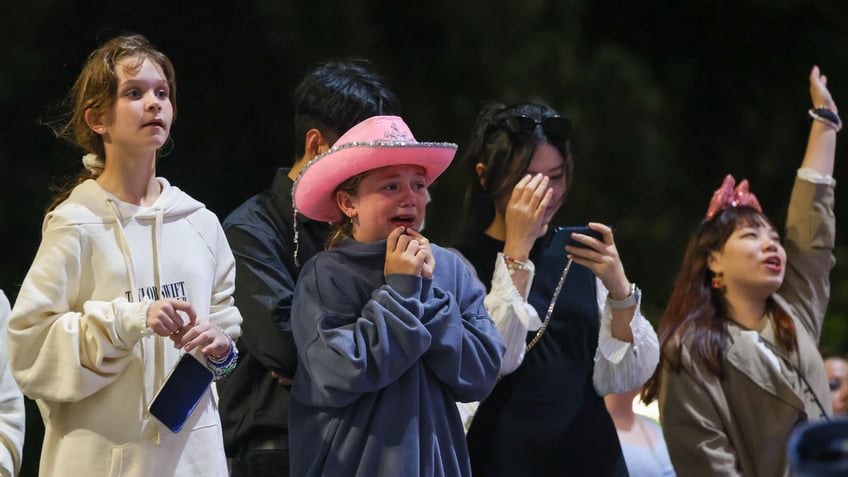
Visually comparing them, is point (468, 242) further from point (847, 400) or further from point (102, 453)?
point (847, 400)

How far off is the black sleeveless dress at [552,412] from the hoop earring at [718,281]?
2.56ft

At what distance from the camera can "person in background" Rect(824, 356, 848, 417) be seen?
4414 mm

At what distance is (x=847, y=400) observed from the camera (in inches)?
175

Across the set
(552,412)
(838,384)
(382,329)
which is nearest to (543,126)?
(552,412)

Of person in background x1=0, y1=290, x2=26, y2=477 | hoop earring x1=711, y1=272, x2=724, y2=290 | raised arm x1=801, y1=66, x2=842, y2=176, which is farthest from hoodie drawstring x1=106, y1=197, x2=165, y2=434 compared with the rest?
raised arm x1=801, y1=66, x2=842, y2=176

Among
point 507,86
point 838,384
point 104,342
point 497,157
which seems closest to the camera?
point 104,342

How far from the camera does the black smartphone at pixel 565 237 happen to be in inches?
122

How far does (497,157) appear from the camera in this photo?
10.6ft

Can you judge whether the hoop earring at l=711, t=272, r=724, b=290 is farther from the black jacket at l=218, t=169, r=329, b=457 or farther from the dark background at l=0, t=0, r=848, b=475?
the black jacket at l=218, t=169, r=329, b=457

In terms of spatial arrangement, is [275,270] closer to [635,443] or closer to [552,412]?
[552,412]

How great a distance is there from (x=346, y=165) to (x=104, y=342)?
622 millimetres

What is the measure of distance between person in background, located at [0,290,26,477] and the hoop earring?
215 centimetres

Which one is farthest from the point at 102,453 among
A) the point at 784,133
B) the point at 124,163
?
the point at 784,133

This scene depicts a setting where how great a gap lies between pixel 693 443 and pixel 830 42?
3.41m
